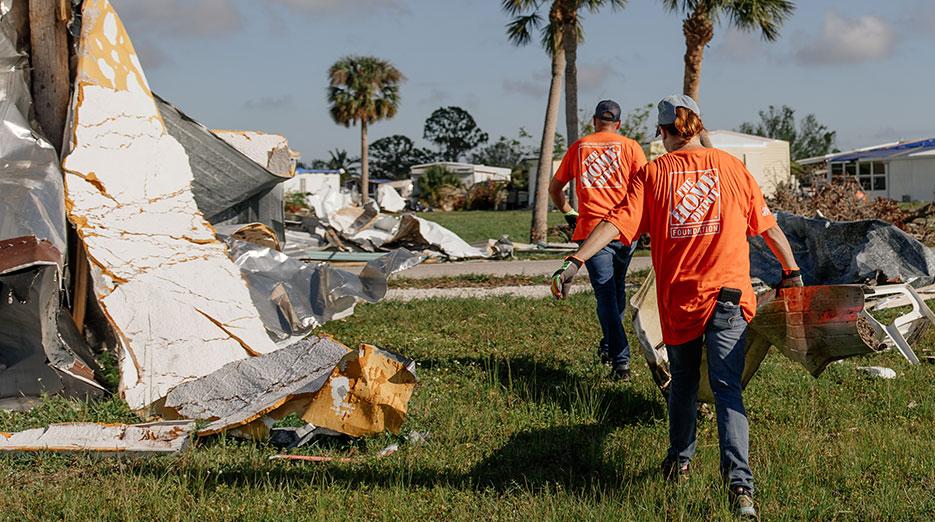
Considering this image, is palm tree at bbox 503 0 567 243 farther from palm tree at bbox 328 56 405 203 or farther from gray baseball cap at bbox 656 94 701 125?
palm tree at bbox 328 56 405 203

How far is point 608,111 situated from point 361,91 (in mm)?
48484

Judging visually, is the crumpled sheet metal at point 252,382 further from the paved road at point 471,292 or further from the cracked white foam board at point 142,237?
the paved road at point 471,292

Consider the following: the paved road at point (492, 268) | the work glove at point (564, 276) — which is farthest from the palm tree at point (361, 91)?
the work glove at point (564, 276)

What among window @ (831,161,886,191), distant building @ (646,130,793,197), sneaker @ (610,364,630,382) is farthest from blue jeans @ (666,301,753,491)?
window @ (831,161,886,191)

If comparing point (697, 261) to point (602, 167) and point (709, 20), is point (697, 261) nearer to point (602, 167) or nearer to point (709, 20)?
point (602, 167)

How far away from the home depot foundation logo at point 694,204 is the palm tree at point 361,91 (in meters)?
49.5

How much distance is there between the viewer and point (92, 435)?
189 inches

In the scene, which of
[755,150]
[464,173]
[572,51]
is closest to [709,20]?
[572,51]

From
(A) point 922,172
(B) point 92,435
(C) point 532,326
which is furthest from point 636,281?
(A) point 922,172

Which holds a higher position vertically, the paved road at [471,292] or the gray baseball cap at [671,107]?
the gray baseball cap at [671,107]

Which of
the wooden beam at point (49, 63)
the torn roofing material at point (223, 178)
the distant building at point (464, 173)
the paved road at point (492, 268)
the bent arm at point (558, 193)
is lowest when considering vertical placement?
the paved road at point (492, 268)

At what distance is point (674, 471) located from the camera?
4.15 metres

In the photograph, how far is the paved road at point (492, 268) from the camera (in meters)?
13.4

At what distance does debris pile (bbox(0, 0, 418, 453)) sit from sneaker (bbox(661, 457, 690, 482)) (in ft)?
4.46
